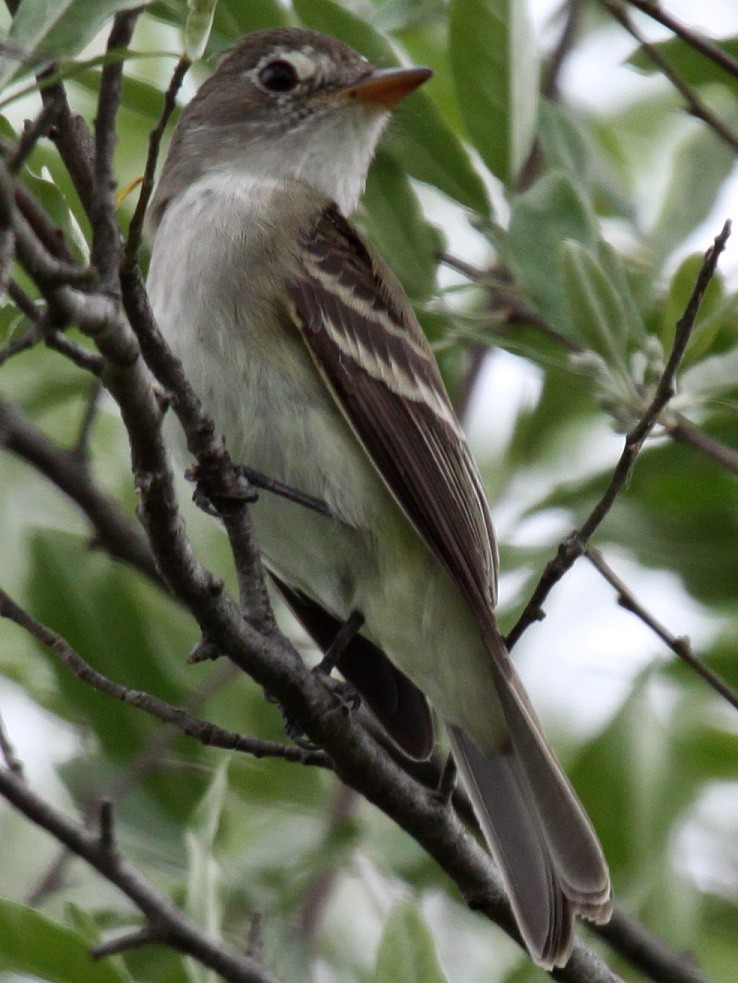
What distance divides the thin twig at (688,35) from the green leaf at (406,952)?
2.06 metres

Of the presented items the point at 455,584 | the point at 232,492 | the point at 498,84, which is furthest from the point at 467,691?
the point at 498,84

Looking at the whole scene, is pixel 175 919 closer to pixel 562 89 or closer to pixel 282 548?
pixel 282 548

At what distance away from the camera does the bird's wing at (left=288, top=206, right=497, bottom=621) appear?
356 centimetres

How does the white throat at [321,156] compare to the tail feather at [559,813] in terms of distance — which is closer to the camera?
the tail feather at [559,813]

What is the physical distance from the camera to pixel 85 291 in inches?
89.3

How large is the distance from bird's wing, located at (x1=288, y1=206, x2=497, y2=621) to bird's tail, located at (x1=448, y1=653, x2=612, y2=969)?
315 millimetres

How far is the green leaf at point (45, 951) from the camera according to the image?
3.02 metres

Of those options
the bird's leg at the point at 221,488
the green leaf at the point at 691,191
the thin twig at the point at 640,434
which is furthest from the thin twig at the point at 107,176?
the green leaf at the point at 691,191

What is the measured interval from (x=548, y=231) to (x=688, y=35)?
21.8 inches

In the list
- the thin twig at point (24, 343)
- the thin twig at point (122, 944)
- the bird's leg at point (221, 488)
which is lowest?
the thin twig at point (122, 944)

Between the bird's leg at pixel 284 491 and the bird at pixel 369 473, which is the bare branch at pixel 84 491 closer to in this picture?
the bird at pixel 369 473

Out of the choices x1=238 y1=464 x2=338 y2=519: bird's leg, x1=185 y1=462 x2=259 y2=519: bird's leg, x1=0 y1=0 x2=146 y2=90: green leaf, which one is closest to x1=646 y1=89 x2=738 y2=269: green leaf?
x1=238 y1=464 x2=338 y2=519: bird's leg

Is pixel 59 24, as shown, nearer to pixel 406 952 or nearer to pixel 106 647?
pixel 406 952

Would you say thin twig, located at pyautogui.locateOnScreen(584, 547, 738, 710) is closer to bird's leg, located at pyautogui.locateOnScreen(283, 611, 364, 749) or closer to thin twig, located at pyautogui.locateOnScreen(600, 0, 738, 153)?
bird's leg, located at pyautogui.locateOnScreen(283, 611, 364, 749)
